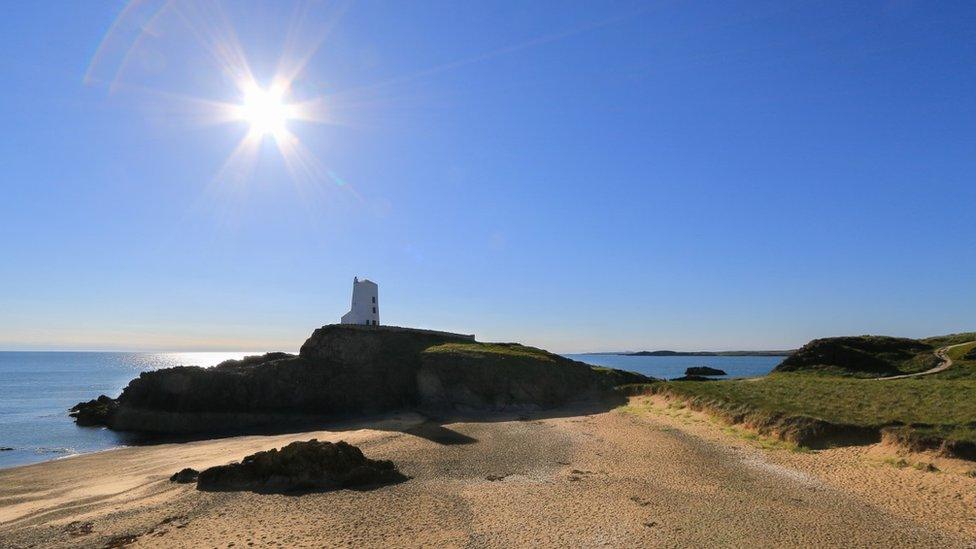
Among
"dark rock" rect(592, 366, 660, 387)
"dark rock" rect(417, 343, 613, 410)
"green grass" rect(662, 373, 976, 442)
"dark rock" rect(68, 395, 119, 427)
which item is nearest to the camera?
"green grass" rect(662, 373, 976, 442)

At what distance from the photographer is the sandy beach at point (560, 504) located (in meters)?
14.4

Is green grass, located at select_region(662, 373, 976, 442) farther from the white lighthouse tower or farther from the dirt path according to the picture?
the white lighthouse tower

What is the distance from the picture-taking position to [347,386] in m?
48.2

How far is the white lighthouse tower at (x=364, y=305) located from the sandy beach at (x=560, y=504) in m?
34.8

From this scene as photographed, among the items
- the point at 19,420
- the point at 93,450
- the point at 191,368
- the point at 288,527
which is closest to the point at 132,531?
the point at 288,527

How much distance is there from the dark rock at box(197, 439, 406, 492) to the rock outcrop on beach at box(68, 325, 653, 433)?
21.8m

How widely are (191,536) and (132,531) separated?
2597 mm

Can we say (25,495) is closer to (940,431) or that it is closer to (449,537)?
(449,537)

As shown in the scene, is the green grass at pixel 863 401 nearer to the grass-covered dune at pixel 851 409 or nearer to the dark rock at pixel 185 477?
the grass-covered dune at pixel 851 409

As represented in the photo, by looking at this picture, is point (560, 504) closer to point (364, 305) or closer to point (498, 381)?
point (498, 381)

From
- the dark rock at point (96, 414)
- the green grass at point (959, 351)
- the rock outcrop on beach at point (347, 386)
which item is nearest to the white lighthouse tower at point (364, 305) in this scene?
the rock outcrop on beach at point (347, 386)

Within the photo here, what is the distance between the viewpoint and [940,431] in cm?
1986

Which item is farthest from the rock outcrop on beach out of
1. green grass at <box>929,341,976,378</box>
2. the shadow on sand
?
green grass at <box>929,341,976,378</box>

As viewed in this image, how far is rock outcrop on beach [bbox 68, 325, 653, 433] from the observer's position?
44.6 meters
